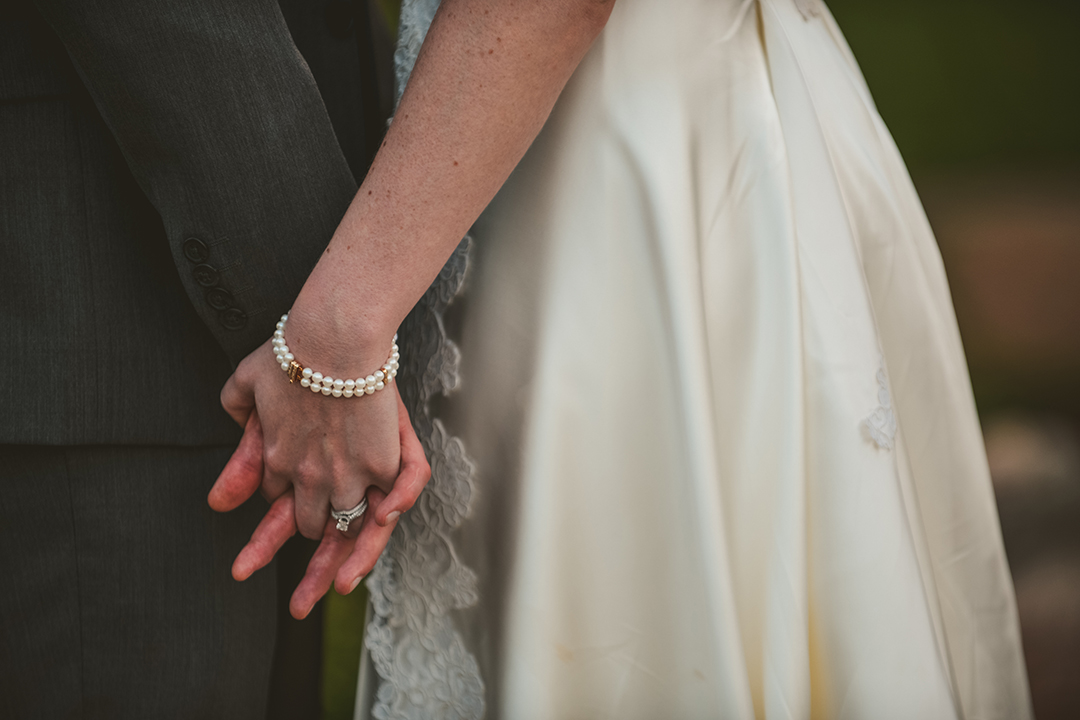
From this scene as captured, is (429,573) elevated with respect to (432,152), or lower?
lower

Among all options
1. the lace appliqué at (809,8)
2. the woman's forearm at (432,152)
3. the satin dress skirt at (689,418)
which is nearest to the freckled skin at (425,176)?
the woman's forearm at (432,152)

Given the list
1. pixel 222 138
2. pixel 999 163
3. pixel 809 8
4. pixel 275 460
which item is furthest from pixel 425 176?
pixel 999 163

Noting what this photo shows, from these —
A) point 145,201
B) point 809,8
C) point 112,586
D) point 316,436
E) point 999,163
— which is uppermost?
point 999,163

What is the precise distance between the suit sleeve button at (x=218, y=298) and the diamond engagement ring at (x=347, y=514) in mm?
196

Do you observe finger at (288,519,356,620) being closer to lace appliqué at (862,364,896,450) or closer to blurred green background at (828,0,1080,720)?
lace appliqué at (862,364,896,450)

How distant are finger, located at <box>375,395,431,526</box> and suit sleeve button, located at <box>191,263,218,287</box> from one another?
7.0 inches

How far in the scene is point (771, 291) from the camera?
21.9 inches

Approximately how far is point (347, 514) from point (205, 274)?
234mm

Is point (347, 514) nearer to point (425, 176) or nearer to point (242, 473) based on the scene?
point (242, 473)

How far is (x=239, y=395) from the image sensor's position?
538 millimetres

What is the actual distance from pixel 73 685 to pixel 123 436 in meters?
0.23

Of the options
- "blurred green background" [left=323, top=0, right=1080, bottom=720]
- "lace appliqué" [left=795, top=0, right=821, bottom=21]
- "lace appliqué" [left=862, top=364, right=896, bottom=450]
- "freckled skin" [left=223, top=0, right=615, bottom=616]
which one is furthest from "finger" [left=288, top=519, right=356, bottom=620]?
"blurred green background" [left=323, top=0, right=1080, bottom=720]

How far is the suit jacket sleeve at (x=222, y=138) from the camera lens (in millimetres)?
458

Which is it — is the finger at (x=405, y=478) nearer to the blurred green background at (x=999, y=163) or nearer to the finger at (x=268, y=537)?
the finger at (x=268, y=537)
